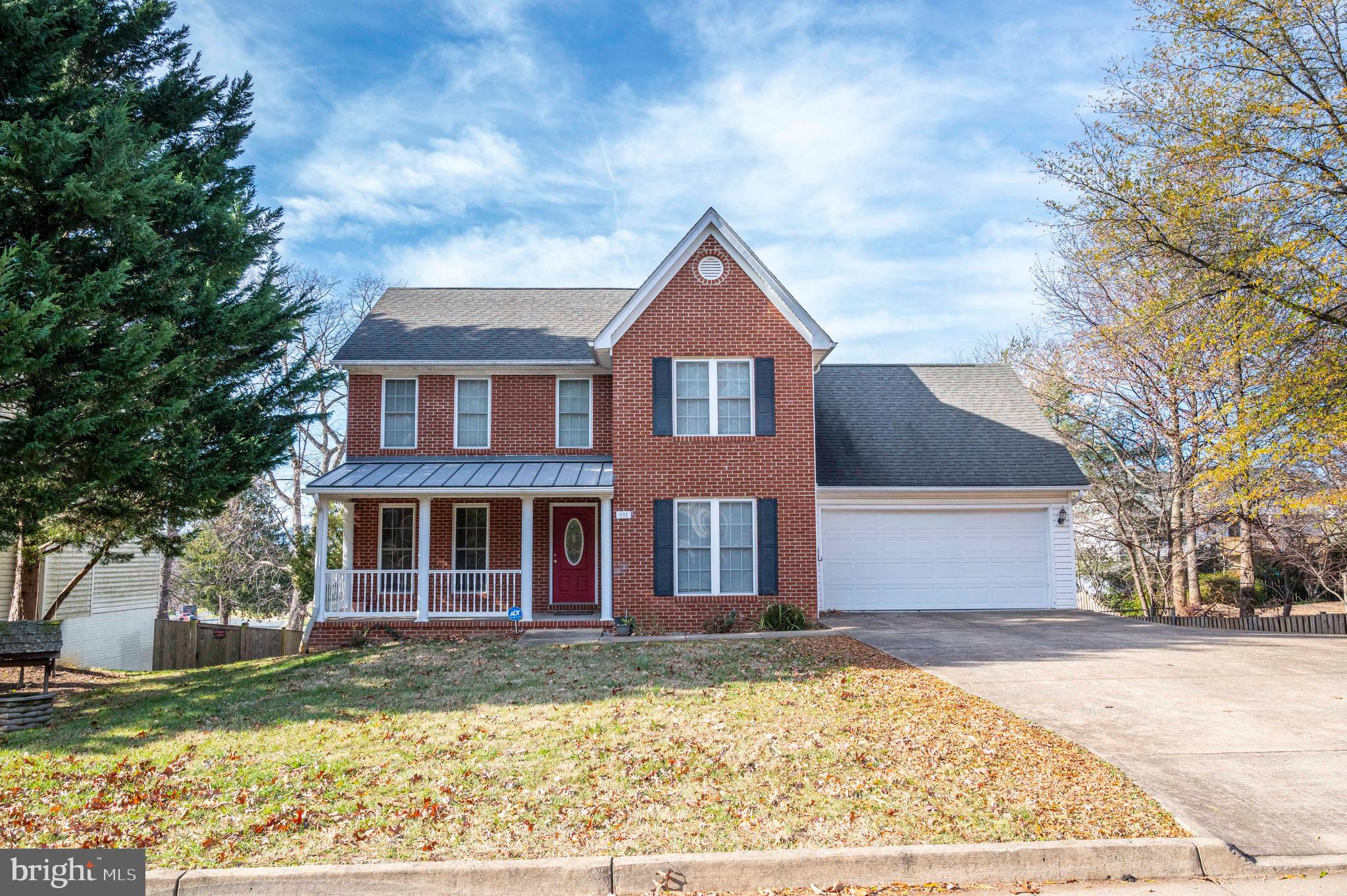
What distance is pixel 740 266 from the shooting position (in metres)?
15.9

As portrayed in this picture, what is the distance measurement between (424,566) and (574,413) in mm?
4485

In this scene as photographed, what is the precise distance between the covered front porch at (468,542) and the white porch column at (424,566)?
2 cm

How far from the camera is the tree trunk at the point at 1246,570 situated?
63.7 ft

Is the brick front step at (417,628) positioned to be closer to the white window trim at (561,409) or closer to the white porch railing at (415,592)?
the white porch railing at (415,592)

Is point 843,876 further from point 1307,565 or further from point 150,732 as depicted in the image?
point 1307,565

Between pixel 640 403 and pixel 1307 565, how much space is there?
54.1 feet

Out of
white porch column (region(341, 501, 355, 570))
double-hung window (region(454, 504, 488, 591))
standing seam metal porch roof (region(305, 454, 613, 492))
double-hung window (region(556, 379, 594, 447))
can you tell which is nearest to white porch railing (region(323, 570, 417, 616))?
white porch column (region(341, 501, 355, 570))

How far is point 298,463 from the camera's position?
93.9 ft

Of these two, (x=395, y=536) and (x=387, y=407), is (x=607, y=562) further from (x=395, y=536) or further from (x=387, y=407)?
(x=387, y=407)

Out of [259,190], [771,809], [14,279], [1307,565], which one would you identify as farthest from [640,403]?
[1307,565]

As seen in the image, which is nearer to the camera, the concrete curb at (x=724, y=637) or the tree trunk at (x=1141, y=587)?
the concrete curb at (x=724, y=637)

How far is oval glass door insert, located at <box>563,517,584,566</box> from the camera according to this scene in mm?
17250

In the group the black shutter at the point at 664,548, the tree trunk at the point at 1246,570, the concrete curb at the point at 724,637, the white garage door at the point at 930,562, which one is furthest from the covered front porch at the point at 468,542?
the tree trunk at the point at 1246,570

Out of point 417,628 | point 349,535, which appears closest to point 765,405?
point 417,628
